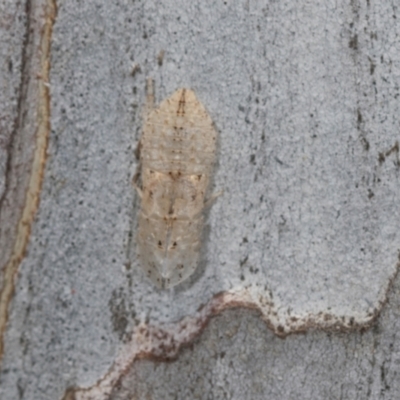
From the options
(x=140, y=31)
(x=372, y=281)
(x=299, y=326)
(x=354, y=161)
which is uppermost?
(x=140, y=31)

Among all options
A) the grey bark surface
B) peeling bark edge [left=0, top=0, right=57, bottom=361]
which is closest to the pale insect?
the grey bark surface

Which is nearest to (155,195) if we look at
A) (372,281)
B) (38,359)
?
(38,359)

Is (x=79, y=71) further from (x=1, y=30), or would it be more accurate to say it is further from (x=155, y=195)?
(x=155, y=195)

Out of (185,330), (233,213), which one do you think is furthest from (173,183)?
(185,330)

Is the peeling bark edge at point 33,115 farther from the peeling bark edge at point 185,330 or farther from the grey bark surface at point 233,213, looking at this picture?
the peeling bark edge at point 185,330

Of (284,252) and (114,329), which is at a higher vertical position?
(284,252)

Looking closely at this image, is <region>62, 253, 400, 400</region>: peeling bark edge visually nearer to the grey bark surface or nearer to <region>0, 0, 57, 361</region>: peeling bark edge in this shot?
the grey bark surface

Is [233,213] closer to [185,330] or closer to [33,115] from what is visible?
[185,330]
